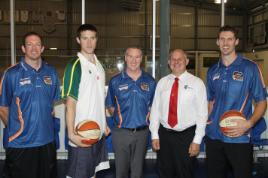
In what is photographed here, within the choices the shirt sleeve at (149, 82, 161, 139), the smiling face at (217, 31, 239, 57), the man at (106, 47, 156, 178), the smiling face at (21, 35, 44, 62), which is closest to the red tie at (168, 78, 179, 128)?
the shirt sleeve at (149, 82, 161, 139)

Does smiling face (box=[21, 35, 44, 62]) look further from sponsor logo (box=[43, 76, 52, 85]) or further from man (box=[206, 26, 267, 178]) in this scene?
man (box=[206, 26, 267, 178])

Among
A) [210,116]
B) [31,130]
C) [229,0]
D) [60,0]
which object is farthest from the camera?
[229,0]

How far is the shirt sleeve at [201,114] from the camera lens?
290 centimetres

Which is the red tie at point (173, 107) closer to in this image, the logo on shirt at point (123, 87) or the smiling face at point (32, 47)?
the logo on shirt at point (123, 87)

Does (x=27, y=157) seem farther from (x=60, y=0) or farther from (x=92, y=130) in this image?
(x=60, y=0)

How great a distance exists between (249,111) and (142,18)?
41.0 ft

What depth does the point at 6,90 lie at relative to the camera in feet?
8.74

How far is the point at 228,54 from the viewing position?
9.20 feet

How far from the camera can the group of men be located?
2.64 m

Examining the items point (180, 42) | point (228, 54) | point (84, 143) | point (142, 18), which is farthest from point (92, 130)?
point (180, 42)

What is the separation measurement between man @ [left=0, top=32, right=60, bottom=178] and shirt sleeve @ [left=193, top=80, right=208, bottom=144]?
1.28 m

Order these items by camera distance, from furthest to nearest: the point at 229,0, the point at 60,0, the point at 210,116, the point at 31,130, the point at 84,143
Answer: the point at 229,0 → the point at 60,0 → the point at 210,116 → the point at 31,130 → the point at 84,143

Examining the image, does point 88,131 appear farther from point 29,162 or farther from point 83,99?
point 29,162

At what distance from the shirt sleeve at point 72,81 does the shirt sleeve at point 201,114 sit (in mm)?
1080
